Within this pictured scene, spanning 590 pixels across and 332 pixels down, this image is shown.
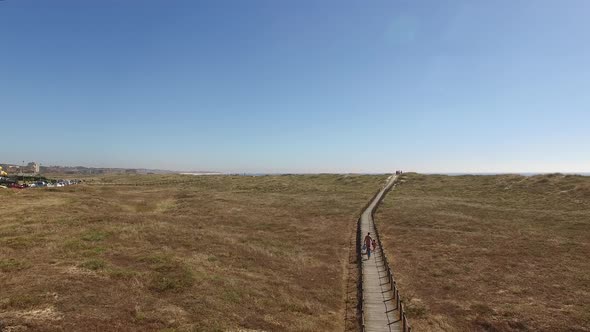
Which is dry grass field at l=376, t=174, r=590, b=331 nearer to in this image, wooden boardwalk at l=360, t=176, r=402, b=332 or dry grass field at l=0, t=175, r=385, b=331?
wooden boardwalk at l=360, t=176, r=402, b=332

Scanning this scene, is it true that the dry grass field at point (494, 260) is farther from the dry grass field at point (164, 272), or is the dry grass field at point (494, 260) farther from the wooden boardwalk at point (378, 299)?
the dry grass field at point (164, 272)

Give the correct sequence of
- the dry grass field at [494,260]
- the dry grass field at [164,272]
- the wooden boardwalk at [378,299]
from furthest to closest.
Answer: the dry grass field at [494,260] → the wooden boardwalk at [378,299] → the dry grass field at [164,272]

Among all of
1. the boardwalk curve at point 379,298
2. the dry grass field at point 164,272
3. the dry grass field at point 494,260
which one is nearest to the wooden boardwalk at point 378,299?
the boardwalk curve at point 379,298

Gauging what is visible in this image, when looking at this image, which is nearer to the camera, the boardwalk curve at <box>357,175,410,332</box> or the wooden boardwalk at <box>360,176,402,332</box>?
the boardwalk curve at <box>357,175,410,332</box>

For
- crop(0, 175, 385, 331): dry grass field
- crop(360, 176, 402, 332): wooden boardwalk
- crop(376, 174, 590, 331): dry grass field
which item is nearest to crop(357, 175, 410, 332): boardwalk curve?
crop(360, 176, 402, 332): wooden boardwalk

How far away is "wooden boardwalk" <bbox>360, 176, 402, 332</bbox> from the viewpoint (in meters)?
20.4

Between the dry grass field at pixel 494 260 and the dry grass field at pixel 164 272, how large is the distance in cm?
656

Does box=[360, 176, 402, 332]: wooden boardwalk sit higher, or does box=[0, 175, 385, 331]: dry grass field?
box=[0, 175, 385, 331]: dry grass field

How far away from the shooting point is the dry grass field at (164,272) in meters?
18.6

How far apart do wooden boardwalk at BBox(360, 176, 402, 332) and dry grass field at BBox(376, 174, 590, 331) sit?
1428 mm

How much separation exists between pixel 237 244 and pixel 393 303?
19.5m

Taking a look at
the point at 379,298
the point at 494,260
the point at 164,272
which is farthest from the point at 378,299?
the point at 494,260

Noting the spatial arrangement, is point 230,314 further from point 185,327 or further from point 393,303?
point 393,303

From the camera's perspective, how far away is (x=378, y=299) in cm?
2416
